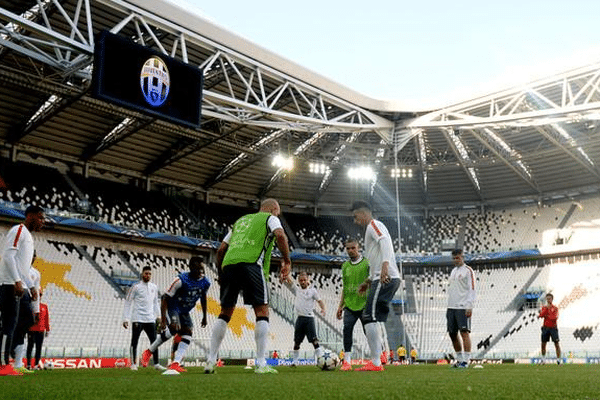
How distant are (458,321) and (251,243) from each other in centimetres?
542

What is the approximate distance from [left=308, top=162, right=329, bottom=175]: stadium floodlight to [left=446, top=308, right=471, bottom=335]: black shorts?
858 inches

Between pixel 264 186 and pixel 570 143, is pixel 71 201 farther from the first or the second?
pixel 570 143

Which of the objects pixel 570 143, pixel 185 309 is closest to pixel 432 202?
pixel 570 143

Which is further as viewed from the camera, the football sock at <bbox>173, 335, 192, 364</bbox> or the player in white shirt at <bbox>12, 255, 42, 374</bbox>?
the player in white shirt at <bbox>12, 255, 42, 374</bbox>

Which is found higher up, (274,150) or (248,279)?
(274,150)

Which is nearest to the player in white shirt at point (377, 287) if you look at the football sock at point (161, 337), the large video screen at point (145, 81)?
the football sock at point (161, 337)

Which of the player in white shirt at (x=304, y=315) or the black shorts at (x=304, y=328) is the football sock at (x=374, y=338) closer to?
the player in white shirt at (x=304, y=315)

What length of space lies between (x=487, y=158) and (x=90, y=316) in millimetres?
20572

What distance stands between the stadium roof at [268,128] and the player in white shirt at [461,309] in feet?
37.8

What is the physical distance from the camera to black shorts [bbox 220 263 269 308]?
6.72 metres

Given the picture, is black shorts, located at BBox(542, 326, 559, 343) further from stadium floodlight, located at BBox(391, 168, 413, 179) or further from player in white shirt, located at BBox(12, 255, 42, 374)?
stadium floodlight, located at BBox(391, 168, 413, 179)

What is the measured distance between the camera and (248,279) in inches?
264

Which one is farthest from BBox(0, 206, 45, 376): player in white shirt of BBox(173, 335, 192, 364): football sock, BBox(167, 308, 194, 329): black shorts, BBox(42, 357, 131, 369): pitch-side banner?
BBox(42, 357, 131, 369): pitch-side banner

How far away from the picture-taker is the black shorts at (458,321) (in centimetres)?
1070
